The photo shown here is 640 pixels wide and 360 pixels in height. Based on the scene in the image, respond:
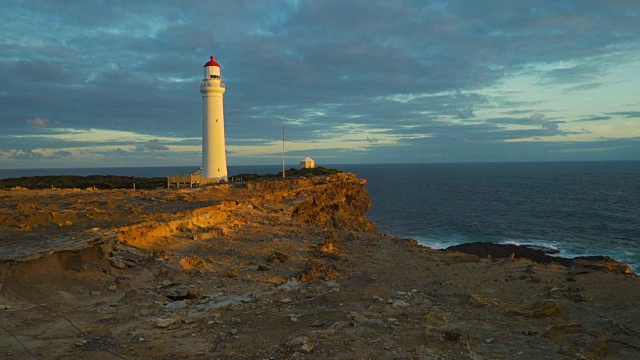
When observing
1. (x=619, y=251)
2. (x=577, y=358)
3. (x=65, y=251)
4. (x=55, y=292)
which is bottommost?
(x=619, y=251)

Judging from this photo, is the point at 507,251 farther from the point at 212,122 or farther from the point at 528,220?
the point at 212,122

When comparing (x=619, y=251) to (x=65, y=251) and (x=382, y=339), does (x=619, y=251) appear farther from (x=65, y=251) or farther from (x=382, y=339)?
(x=65, y=251)

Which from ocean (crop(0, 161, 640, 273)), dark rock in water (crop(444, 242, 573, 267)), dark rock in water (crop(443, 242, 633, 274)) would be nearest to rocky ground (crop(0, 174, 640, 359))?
dark rock in water (crop(443, 242, 633, 274))

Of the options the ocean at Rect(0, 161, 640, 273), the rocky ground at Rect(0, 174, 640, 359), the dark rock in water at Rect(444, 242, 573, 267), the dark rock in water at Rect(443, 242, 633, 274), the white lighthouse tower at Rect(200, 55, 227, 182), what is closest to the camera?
the rocky ground at Rect(0, 174, 640, 359)

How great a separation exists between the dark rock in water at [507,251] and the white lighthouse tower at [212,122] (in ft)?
75.7

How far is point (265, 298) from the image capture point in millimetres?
12391

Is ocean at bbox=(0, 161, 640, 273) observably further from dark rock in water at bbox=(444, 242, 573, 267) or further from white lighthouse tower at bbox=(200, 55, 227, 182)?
white lighthouse tower at bbox=(200, 55, 227, 182)

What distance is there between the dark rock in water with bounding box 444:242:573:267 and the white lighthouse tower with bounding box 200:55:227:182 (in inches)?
908

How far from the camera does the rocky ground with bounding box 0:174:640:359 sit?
30.3ft

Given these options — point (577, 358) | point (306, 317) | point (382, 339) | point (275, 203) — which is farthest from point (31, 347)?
point (275, 203)

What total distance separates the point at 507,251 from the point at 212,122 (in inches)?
1181

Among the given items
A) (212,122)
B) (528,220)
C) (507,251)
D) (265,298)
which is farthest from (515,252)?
(265,298)

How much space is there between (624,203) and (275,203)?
199 ft

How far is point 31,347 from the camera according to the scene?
346 inches
